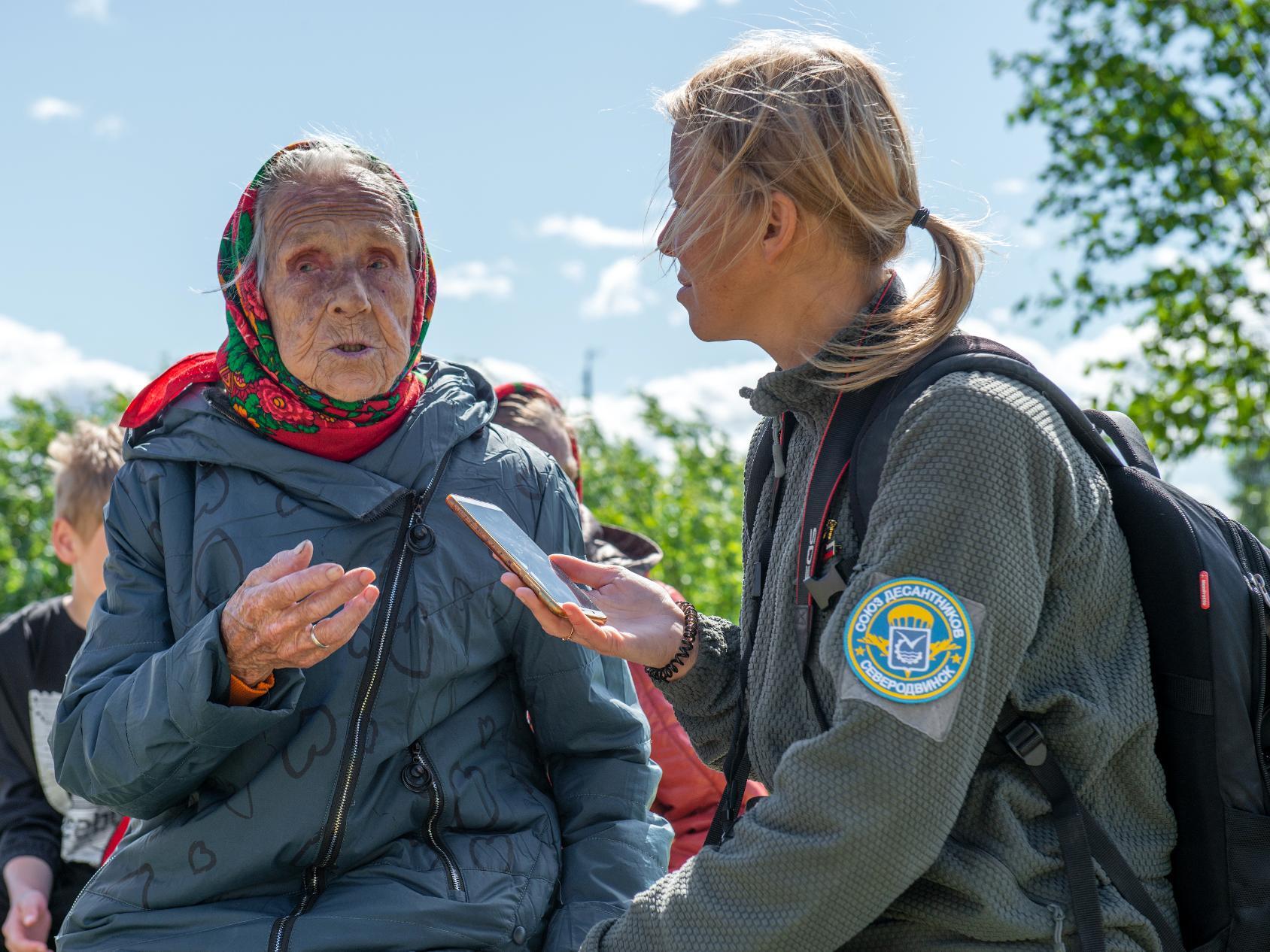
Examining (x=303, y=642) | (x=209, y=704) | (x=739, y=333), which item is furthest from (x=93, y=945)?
(x=739, y=333)

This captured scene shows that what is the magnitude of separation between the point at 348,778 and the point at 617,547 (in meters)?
1.72

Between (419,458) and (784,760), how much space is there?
1127 millimetres

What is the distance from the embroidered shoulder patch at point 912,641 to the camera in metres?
1.70

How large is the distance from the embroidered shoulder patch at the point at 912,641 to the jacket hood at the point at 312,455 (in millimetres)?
1100

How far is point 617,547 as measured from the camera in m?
3.92

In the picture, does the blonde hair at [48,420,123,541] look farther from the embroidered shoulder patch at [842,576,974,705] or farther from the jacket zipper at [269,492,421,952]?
the embroidered shoulder patch at [842,576,974,705]

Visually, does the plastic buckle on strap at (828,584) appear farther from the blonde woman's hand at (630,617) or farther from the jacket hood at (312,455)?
the jacket hood at (312,455)

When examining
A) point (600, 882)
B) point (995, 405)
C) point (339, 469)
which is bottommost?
point (600, 882)

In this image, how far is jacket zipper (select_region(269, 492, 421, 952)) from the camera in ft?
7.28

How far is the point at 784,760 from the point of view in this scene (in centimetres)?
179

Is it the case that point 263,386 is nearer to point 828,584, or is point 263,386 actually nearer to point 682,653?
point 682,653

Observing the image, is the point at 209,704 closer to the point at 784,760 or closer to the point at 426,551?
the point at 426,551

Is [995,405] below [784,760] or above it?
above

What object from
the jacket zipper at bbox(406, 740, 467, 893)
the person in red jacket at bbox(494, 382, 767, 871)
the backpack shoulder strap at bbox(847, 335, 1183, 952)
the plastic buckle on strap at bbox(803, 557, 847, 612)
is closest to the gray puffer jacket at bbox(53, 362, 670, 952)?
the jacket zipper at bbox(406, 740, 467, 893)
